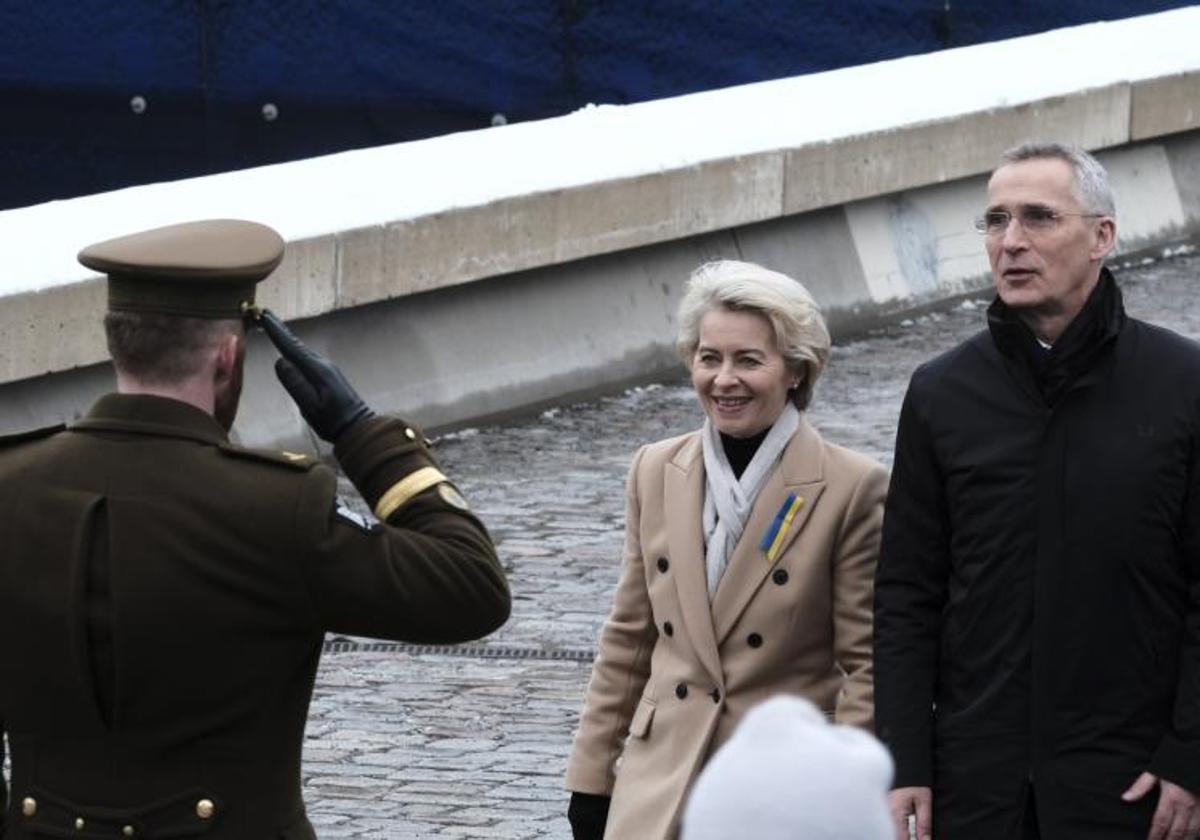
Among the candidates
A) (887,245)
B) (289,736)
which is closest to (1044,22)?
(887,245)

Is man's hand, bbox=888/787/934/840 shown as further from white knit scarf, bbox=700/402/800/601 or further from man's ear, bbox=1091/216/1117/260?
man's ear, bbox=1091/216/1117/260

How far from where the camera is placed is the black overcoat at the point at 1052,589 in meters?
4.89

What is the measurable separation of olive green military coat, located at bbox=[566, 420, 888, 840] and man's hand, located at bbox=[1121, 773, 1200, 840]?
53 cm

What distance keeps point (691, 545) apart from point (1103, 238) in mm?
883

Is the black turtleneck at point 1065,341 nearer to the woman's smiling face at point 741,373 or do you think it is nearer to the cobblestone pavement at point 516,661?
the woman's smiling face at point 741,373

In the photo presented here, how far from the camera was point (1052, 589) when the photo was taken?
4910 millimetres

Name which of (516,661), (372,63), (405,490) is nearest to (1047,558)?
(405,490)

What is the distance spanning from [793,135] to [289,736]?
982cm

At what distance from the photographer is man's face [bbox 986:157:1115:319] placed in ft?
16.4

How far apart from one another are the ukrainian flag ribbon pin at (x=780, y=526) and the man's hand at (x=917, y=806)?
1.74ft

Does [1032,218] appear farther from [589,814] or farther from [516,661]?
[516,661]

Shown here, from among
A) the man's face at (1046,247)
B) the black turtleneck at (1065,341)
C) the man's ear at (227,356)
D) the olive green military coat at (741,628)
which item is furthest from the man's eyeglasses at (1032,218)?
the man's ear at (227,356)

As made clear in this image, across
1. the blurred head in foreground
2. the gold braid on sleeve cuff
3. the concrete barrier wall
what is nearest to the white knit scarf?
the gold braid on sleeve cuff

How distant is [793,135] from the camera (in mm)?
13742
